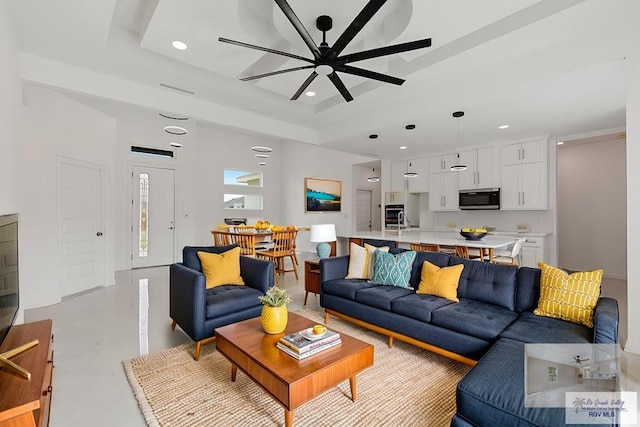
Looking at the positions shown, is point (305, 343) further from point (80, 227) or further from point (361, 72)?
point (80, 227)

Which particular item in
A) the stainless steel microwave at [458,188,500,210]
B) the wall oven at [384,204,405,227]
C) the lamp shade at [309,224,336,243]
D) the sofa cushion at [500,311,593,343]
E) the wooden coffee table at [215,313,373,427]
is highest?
the stainless steel microwave at [458,188,500,210]

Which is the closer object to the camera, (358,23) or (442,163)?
(358,23)

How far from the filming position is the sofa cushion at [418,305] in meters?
2.53

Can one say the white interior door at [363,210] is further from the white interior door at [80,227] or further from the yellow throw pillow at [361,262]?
the white interior door at [80,227]

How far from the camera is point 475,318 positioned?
2.31 meters

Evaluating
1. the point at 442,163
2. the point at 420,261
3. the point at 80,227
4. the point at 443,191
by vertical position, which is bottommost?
the point at 420,261

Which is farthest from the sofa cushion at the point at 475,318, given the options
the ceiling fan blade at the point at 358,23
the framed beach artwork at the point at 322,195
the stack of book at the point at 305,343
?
the framed beach artwork at the point at 322,195

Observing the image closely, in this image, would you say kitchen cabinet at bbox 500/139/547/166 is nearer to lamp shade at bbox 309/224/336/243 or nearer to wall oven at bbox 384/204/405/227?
wall oven at bbox 384/204/405/227

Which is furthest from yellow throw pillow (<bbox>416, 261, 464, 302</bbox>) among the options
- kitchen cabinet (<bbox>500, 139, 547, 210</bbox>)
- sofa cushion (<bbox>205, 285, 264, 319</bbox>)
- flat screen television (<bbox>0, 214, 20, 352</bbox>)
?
kitchen cabinet (<bbox>500, 139, 547, 210</bbox>)

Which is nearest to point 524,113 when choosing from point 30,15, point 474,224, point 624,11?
point 624,11

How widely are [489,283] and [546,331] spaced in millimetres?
674

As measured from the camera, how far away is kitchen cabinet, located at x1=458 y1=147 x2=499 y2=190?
5949mm

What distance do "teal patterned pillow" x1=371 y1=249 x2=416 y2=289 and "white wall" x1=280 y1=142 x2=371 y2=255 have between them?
5.55 meters

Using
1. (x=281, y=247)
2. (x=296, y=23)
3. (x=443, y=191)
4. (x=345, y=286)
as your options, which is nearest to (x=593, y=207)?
(x=443, y=191)
